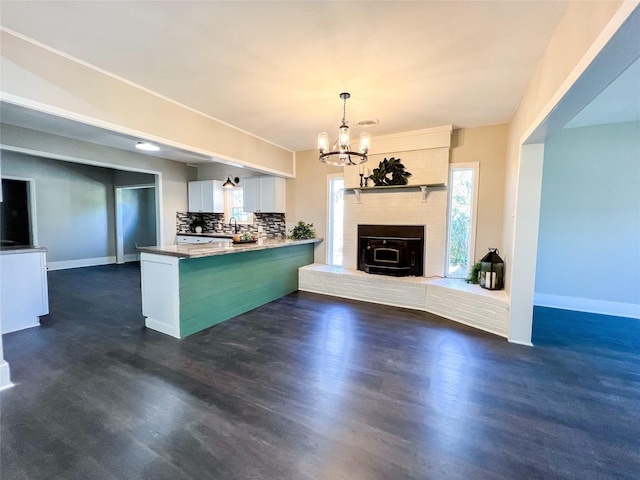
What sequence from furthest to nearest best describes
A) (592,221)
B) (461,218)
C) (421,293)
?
(461,218) → (421,293) → (592,221)

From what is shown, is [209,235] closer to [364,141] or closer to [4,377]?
[4,377]

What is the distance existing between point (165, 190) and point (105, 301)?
3047 millimetres

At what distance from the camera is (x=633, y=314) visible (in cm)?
387

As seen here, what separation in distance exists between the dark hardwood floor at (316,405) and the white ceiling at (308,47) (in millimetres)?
2769

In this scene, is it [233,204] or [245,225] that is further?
[233,204]

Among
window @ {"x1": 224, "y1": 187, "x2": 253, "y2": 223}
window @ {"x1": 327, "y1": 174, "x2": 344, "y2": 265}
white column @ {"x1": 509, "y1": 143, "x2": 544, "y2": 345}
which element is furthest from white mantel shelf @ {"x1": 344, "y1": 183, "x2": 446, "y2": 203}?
window @ {"x1": 224, "y1": 187, "x2": 253, "y2": 223}

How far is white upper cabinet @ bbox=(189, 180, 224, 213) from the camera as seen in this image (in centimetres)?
657

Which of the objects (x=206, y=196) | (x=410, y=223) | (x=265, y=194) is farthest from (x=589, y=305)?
(x=206, y=196)

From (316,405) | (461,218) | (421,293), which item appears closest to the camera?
(316,405)

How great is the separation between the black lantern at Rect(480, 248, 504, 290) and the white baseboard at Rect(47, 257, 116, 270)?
8997 mm

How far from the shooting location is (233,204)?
6.93 m

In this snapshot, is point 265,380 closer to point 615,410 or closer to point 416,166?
point 615,410

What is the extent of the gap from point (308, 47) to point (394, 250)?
329cm

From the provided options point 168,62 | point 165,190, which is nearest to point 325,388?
point 168,62
